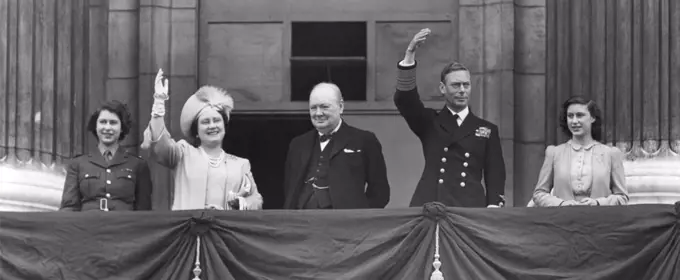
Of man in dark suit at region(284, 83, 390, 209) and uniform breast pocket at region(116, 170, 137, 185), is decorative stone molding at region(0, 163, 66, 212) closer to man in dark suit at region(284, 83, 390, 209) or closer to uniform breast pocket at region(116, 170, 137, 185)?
uniform breast pocket at region(116, 170, 137, 185)

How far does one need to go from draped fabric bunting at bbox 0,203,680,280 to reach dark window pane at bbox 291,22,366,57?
4291 millimetres

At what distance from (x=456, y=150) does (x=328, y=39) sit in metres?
3.84

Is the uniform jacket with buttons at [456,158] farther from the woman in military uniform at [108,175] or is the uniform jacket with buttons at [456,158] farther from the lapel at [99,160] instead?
the lapel at [99,160]

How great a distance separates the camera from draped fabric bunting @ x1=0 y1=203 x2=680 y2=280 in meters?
16.3

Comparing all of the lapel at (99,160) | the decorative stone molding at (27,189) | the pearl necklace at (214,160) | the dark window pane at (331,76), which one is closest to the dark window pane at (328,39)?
the dark window pane at (331,76)

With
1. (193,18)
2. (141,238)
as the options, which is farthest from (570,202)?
(193,18)

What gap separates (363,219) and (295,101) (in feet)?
13.8

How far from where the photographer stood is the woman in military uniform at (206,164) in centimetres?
1683

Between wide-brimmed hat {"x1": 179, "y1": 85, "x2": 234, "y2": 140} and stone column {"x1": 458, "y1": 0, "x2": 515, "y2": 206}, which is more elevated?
stone column {"x1": 458, "y1": 0, "x2": 515, "y2": 206}

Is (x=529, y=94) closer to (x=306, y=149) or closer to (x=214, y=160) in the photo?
(x=306, y=149)

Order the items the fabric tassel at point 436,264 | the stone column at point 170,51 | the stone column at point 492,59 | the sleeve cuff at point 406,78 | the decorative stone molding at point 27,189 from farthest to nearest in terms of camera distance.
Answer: the stone column at point 170,51 < the stone column at point 492,59 < the decorative stone molding at point 27,189 < the sleeve cuff at point 406,78 < the fabric tassel at point 436,264

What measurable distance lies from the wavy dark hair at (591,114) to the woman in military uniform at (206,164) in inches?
105

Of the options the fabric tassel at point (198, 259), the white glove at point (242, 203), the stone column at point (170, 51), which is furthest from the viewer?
the stone column at point (170, 51)

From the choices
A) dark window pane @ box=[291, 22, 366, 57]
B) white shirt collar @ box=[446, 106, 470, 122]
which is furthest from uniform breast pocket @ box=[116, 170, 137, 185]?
dark window pane @ box=[291, 22, 366, 57]
